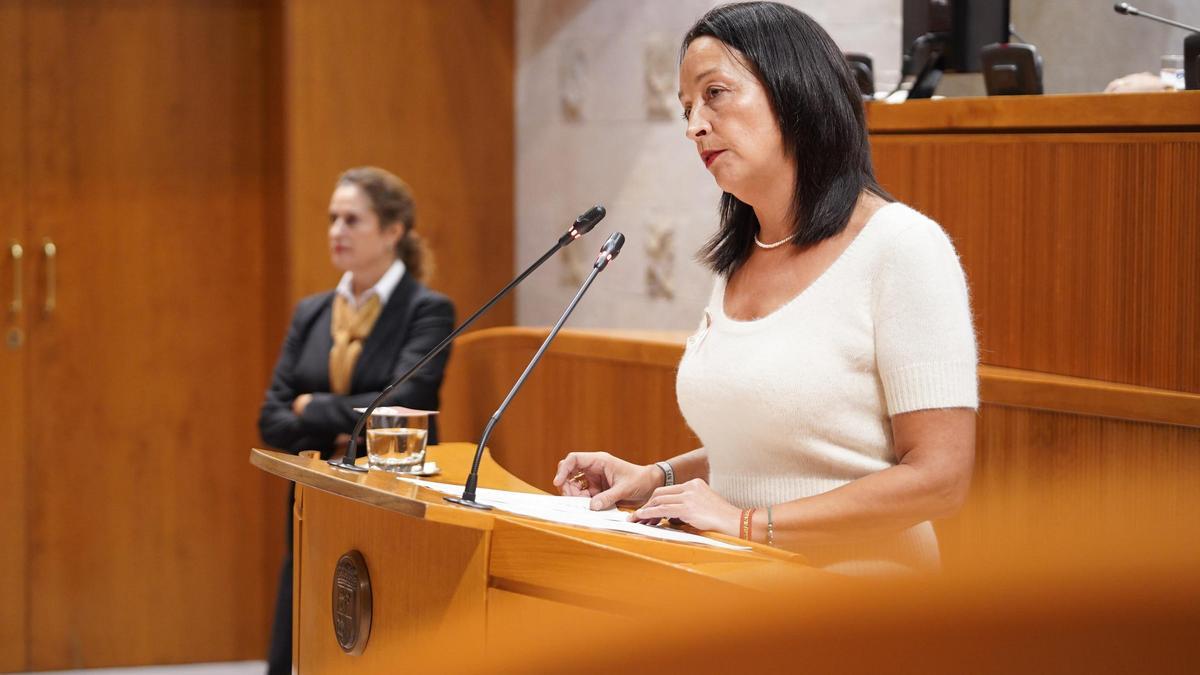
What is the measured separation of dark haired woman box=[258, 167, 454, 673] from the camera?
3.73m

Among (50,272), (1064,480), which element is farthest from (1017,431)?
(50,272)

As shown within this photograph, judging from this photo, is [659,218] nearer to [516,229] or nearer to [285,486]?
[516,229]

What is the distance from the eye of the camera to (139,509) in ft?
16.7

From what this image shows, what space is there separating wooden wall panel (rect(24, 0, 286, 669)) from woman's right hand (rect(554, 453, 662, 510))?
11.1 feet

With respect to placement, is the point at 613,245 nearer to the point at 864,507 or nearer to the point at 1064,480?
the point at 864,507

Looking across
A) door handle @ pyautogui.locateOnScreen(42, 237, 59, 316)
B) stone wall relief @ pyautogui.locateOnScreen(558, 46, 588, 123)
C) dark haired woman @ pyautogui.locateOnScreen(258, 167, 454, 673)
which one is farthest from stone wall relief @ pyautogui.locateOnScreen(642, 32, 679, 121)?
door handle @ pyautogui.locateOnScreen(42, 237, 59, 316)

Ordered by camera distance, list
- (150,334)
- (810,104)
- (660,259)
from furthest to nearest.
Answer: (150,334)
(660,259)
(810,104)

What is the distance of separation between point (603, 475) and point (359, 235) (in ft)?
7.19

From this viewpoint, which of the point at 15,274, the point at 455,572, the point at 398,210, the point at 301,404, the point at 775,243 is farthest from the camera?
the point at 15,274

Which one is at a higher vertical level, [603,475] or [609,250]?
[609,250]

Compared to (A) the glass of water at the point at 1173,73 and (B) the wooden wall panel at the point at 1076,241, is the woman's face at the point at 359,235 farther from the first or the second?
(A) the glass of water at the point at 1173,73

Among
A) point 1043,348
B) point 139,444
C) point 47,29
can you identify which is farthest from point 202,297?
point 1043,348

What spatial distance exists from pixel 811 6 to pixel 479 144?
1491mm

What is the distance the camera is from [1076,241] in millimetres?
2516
